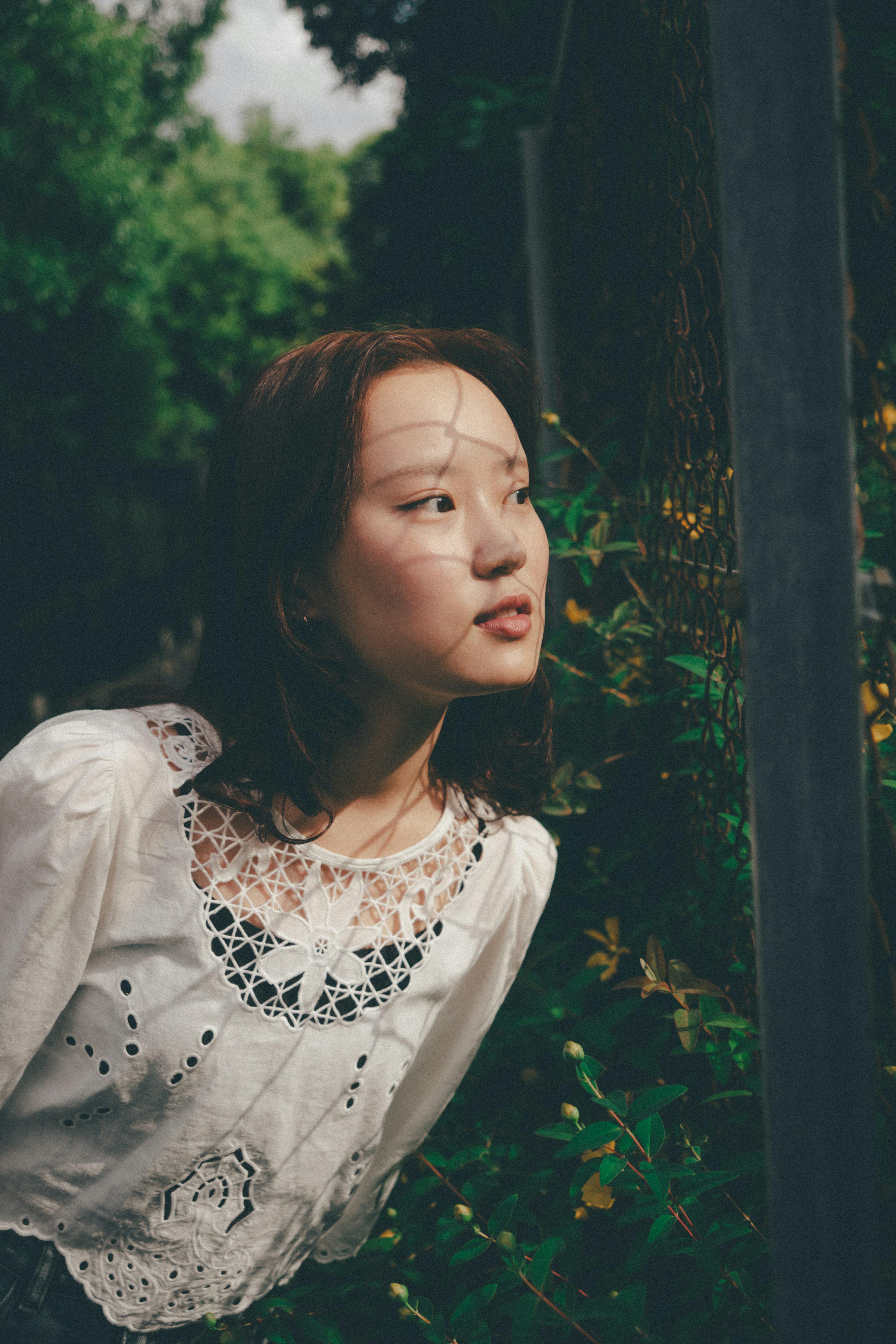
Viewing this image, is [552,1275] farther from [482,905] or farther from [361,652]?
[361,652]

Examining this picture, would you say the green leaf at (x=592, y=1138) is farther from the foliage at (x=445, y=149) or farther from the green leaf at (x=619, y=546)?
the foliage at (x=445, y=149)

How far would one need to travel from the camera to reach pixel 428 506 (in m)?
1.10

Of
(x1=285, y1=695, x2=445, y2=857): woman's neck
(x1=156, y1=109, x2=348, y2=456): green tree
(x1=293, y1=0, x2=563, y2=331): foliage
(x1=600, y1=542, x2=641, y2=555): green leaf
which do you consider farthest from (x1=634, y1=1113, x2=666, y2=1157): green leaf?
(x1=156, y1=109, x2=348, y2=456): green tree

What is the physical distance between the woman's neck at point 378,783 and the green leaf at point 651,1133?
0.48m

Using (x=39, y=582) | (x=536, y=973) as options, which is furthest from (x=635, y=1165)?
(x=39, y=582)

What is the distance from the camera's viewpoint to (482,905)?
53.4 inches

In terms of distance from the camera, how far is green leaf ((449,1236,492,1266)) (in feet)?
3.53

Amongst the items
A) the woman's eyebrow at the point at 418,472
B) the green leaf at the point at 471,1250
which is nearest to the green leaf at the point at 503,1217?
the green leaf at the point at 471,1250

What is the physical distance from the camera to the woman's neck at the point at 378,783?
49.4 inches

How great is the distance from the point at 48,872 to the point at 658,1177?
78 centimetres

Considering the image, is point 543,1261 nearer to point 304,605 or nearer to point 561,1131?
point 561,1131

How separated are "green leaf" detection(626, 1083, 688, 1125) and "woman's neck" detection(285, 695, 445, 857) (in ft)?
1.53

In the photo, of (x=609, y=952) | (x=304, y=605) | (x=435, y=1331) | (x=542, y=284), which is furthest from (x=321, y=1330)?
(x=542, y=284)

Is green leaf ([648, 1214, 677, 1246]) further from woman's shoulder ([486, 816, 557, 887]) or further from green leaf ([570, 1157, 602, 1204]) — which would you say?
woman's shoulder ([486, 816, 557, 887])
